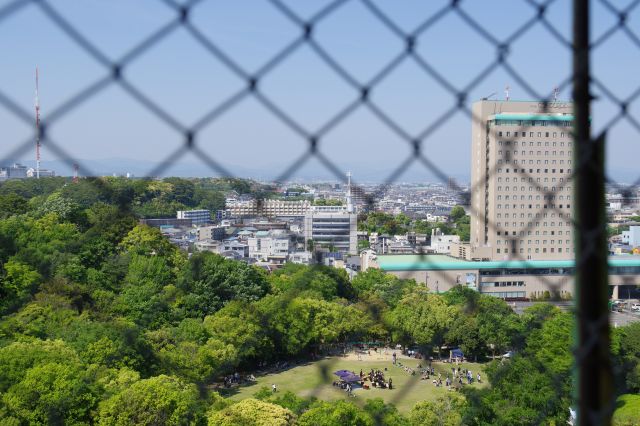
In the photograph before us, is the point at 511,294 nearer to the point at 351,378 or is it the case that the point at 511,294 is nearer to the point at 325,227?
the point at 351,378

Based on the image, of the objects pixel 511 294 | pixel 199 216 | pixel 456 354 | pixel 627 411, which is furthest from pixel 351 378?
pixel 199 216

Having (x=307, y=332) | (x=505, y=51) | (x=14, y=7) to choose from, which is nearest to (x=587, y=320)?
(x=505, y=51)

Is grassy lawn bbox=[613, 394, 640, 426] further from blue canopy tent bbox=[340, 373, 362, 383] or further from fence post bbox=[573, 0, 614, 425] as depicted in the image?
fence post bbox=[573, 0, 614, 425]

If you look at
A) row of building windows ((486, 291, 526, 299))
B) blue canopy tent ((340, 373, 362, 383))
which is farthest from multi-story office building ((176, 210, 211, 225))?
row of building windows ((486, 291, 526, 299))

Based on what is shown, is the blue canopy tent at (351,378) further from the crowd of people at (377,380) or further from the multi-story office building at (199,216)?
the multi-story office building at (199,216)

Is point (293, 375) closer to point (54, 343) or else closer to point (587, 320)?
point (54, 343)
